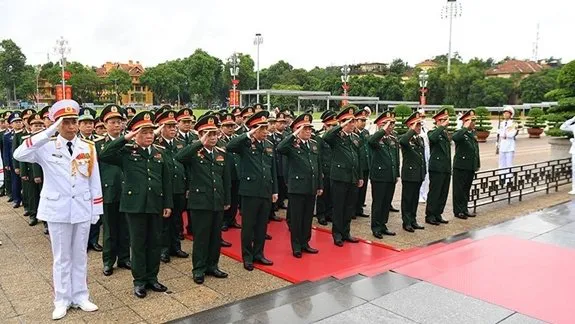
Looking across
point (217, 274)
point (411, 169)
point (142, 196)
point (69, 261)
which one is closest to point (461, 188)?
point (411, 169)

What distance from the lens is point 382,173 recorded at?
20.3 feet

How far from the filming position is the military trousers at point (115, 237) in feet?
15.9

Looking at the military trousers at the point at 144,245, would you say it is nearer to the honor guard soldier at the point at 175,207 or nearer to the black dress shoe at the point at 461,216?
the honor guard soldier at the point at 175,207

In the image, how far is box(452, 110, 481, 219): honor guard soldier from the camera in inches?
280

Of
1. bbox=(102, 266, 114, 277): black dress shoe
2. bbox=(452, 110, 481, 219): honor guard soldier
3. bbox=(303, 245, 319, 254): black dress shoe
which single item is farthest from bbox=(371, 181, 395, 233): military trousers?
bbox=(102, 266, 114, 277): black dress shoe

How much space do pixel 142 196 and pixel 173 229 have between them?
1.33m

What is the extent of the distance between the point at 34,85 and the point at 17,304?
6402 cm

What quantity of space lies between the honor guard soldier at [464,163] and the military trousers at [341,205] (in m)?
2.27

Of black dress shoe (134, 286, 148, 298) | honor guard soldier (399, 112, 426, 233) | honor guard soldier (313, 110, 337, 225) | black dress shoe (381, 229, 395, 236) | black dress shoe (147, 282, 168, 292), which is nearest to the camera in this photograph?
black dress shoe (134, 286, 148, 298)

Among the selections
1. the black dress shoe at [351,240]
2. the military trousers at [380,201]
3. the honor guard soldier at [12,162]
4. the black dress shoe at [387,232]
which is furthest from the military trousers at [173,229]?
the honor guard soldier at [12,162]

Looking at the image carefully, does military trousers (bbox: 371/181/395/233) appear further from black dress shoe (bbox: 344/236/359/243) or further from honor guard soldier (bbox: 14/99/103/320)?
honor guard soldier (bbox: 14/99/103/320)

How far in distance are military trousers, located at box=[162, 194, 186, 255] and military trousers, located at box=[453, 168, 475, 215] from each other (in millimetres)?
4351

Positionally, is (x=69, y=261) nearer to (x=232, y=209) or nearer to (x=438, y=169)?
(x=232, y=209)

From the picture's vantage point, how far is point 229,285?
4.42 meters
